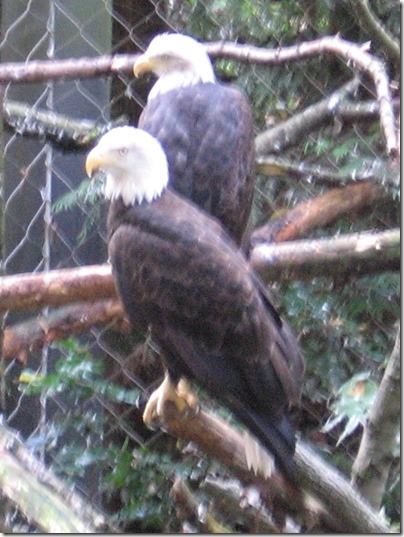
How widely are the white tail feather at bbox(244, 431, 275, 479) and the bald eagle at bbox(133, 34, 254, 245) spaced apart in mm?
272

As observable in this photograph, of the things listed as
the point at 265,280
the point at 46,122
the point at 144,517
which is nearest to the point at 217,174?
the point at 265,280

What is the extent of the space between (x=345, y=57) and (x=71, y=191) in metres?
0.50

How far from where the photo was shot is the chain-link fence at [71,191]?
159 cm

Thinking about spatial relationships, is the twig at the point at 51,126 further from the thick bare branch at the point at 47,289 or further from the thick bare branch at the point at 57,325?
the thick bare branch at the point at 47,289

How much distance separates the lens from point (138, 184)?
3.70 ft

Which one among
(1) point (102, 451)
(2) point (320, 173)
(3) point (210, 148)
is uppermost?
(3) point (210, 148)

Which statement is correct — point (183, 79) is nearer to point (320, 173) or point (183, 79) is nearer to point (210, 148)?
point (210, 148)

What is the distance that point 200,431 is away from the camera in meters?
1.08

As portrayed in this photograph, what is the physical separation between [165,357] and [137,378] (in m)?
0.53

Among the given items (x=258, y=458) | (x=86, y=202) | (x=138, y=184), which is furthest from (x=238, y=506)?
(x=86, y=202)

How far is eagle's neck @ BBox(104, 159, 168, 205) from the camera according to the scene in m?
1.12

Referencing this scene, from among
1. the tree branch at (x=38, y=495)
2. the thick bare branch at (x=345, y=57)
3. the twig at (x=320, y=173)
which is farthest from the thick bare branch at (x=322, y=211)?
the tree branch at (x=38, y=495)

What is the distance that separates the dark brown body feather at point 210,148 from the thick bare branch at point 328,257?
0.21 ft

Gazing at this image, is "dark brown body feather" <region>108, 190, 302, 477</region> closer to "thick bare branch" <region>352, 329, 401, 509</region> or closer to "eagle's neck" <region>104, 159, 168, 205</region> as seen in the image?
"eagle's neck" <region>104, 159, 168, 205</region>
